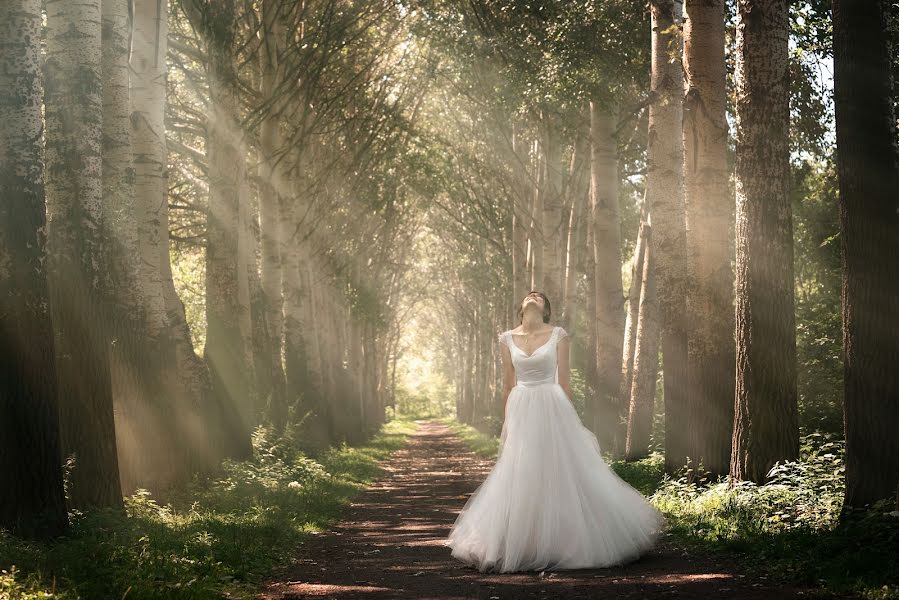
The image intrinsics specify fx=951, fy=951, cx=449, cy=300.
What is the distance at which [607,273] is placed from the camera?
1905cm

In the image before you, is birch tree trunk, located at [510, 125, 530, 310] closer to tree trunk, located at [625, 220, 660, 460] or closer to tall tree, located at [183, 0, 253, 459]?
tree trunk, located at [625, 220, 660, 460]

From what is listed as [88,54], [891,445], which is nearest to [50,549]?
[88,54]

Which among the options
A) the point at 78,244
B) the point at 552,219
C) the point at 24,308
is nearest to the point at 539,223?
the point at 552,219

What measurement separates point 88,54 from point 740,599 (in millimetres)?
7398

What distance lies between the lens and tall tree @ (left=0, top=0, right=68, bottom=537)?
7.39 meters

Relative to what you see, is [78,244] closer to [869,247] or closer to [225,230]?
[869,247]

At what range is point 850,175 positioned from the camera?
7785 mm

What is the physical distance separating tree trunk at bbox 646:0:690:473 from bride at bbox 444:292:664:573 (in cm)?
483

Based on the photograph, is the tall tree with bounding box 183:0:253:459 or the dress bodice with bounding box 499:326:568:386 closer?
the dress bodice with bounding box 499:326:568:386

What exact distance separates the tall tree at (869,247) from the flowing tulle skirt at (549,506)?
6.11ft

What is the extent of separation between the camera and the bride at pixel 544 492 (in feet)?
25.6

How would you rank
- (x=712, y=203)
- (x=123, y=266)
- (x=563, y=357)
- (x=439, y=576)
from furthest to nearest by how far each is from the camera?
(x=712, y=203)
(x=123, y=266)
(x=563, y=357)
(x=439, y=576)

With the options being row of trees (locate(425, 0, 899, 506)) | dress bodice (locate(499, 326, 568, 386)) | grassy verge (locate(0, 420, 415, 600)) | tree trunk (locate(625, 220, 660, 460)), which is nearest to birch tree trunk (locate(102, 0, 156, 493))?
grassy verge (locate(0, 420, 415, 600))

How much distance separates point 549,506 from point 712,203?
5.37 m
